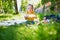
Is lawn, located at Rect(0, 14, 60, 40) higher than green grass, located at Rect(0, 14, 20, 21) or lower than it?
lower

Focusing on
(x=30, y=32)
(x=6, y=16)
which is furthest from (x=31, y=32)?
(x=6, y=16)

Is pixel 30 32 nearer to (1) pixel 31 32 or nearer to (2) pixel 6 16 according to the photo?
(1) pixel 31 32

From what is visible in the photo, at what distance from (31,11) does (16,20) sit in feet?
0.69

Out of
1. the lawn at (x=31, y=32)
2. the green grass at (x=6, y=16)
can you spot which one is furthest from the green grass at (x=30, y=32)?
the green grass at (x=6, y=16)

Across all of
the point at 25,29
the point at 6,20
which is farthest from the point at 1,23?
the point at 25,29

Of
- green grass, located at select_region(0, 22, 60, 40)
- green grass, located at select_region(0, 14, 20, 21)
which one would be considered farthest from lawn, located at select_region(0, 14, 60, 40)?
green grass, located at select_region(0, 14, 20, 21)

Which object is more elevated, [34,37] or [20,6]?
[20,6]

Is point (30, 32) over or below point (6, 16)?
below

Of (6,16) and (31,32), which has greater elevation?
(6,16)

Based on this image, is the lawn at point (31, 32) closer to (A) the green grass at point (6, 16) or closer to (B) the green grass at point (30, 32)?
(B) the green grass at point (30, 32)

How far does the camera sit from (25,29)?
2.73 metres

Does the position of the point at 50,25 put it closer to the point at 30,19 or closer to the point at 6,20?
the point at 30,19

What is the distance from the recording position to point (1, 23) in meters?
2.75

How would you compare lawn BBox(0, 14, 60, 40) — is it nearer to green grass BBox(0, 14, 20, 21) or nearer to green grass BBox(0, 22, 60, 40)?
green grass BBox(0, 22, 60, 40)
